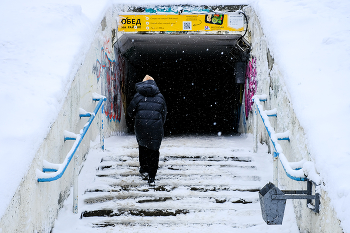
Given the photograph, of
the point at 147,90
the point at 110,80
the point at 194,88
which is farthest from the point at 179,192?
the point at 194,88

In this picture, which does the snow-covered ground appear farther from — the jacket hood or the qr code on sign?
the qr code on sign

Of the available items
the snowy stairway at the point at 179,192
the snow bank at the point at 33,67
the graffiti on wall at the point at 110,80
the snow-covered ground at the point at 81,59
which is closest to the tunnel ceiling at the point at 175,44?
the graffiti on wall at the point at 110,80

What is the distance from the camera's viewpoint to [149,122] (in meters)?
4.32

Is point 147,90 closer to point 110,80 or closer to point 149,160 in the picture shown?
point 149,160

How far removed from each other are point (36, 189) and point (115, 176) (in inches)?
60.5

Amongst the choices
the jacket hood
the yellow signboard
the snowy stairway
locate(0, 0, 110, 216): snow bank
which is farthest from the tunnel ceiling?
the snowy stairway

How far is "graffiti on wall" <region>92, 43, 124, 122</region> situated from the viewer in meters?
6.11

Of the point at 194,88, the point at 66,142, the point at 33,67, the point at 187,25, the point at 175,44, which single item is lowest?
the point at 194,88

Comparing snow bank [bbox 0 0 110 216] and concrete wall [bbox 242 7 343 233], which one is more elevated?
snow bank [bbox 0 0 110 216]

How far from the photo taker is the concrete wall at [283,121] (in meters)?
2.68

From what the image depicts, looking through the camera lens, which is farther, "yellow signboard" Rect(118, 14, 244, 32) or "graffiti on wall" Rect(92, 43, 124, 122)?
"yellow signboard" Rect(118, 14, 244, 32)

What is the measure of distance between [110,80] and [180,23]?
6.19 ft

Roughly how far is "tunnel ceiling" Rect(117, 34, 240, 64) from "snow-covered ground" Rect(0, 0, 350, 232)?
67.9 inches

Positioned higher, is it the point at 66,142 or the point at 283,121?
the point at 283,121
